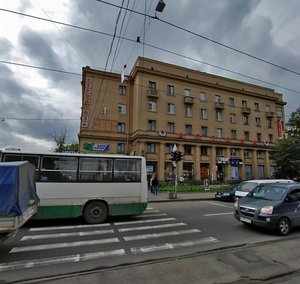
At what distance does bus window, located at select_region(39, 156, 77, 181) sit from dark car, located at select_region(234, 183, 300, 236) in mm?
6446

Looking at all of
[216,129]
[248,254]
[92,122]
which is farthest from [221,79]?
[248,254]

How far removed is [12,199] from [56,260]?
5.51 ft

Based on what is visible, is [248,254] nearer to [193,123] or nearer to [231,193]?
[231,193]

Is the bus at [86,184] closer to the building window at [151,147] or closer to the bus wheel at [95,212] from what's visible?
the bus wheel at [95,212]

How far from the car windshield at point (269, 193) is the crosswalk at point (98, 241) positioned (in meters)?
2.69

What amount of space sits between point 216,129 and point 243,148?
612cm

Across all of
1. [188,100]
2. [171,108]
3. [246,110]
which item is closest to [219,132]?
[246,110]

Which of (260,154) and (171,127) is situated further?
(260,154)

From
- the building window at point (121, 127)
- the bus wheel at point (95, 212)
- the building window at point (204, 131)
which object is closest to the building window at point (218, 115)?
the building window at point (204, 131)

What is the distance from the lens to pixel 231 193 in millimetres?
18250

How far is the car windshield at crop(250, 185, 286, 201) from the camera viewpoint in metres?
8.48

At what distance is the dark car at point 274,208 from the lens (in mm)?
7773

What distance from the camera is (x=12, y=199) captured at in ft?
17.4

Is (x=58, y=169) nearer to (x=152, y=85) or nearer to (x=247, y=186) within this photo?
(x=247, y=186)
